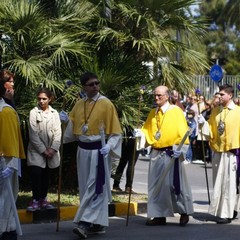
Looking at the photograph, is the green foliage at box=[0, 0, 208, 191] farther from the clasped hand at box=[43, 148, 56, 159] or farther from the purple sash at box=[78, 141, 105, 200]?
the purple sash at box=[78, 141, 105, 200]

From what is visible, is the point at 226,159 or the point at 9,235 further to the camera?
the point at 226,159

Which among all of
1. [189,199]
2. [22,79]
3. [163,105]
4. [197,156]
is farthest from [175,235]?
[197,156]

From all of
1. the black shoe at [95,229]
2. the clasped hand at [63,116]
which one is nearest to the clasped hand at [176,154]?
the black shoe at [95,229]

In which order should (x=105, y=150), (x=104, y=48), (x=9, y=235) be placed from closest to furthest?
(x=9, y=235) → (x=105, y=150) → (x=104, y=48)

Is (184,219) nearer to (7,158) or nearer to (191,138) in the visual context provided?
(7,158)

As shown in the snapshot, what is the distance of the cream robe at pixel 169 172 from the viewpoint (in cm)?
990

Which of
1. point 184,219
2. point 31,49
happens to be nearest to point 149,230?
point 184,219

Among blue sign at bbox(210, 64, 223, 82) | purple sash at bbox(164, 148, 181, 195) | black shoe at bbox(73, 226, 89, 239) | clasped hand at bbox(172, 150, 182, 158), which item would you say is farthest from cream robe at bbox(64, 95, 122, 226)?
blue sign at bbox(210, 64, 223, 82)

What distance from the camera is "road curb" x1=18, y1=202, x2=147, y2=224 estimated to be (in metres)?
9.84

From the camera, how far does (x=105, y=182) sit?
8.92 m

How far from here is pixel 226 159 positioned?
1041 centimetres

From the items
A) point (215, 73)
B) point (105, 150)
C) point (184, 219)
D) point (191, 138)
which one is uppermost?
point (215, 73)

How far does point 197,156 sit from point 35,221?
11.9 meters

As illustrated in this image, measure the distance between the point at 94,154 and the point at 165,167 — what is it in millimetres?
1297
